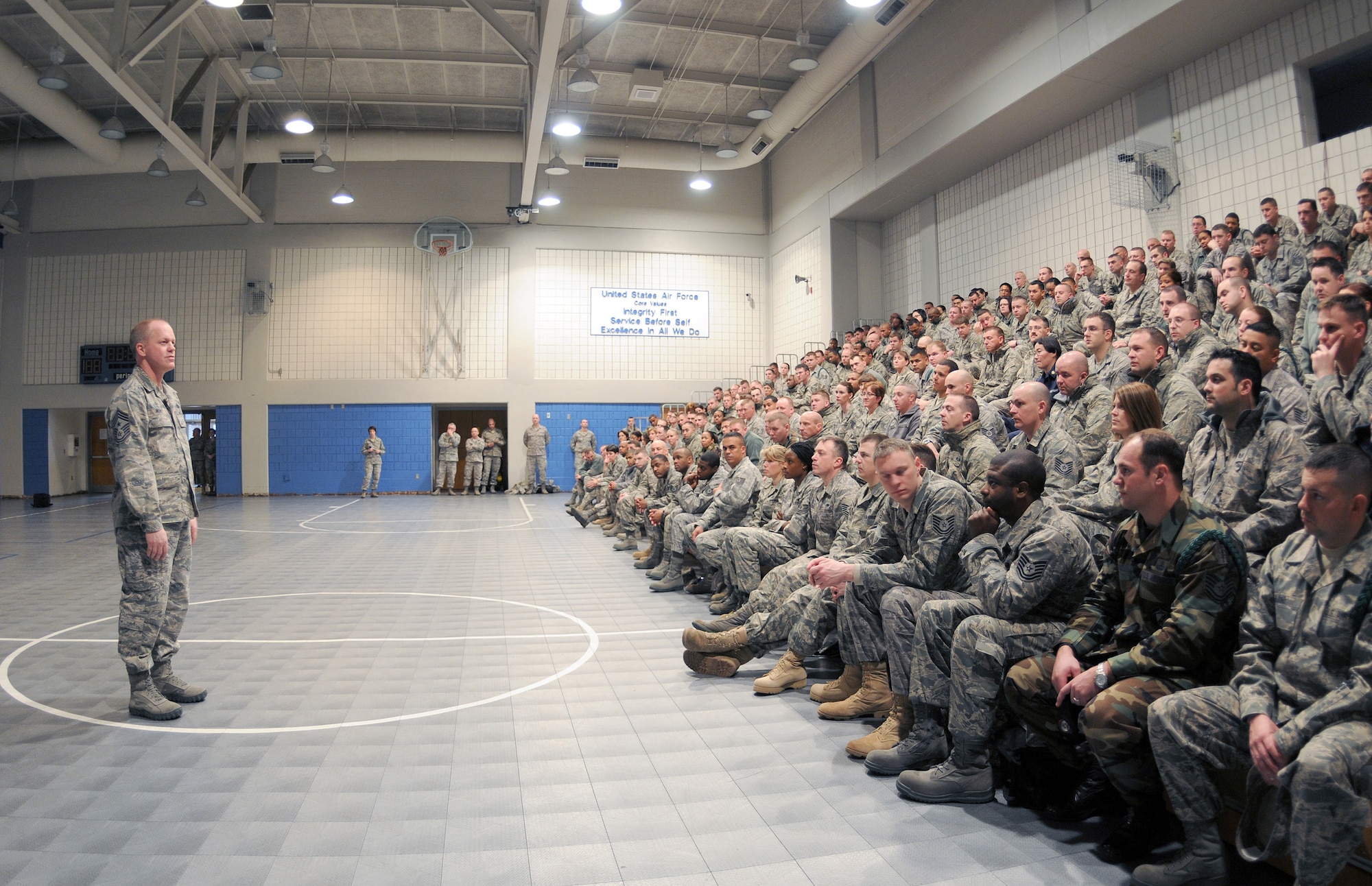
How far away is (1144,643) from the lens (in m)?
2.37

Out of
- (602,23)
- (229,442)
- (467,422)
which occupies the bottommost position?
(229,442)

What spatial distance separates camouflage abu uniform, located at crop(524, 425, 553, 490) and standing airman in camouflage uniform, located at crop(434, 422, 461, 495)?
1.45m

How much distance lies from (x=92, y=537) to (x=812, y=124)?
1508 centimetres

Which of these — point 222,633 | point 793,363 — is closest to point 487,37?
point 793,363

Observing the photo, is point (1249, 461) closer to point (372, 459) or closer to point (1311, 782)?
point (1311, 782)

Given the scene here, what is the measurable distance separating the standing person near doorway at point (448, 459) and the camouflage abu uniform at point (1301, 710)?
1790cm

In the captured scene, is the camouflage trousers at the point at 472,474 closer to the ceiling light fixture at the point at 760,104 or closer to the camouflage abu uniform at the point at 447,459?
the camouflage abu uniform at the point at 447,459

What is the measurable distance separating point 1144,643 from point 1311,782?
592 millimetres

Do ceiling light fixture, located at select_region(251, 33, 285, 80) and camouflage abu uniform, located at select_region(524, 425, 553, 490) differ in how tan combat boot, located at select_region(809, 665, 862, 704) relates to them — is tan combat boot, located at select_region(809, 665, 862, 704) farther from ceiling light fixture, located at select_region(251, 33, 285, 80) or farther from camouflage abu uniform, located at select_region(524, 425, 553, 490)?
camouflage abu uniform, located at select_region(524, 425, 553, 490)

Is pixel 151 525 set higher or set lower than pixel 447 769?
higher

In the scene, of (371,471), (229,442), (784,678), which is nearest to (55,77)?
(229,442)

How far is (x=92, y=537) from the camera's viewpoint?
1006cm

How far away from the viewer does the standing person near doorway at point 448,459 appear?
1873 cm

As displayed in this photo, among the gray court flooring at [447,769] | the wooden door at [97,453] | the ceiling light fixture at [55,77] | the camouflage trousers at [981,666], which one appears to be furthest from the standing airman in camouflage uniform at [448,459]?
the camouflage trousers at [981,666]
